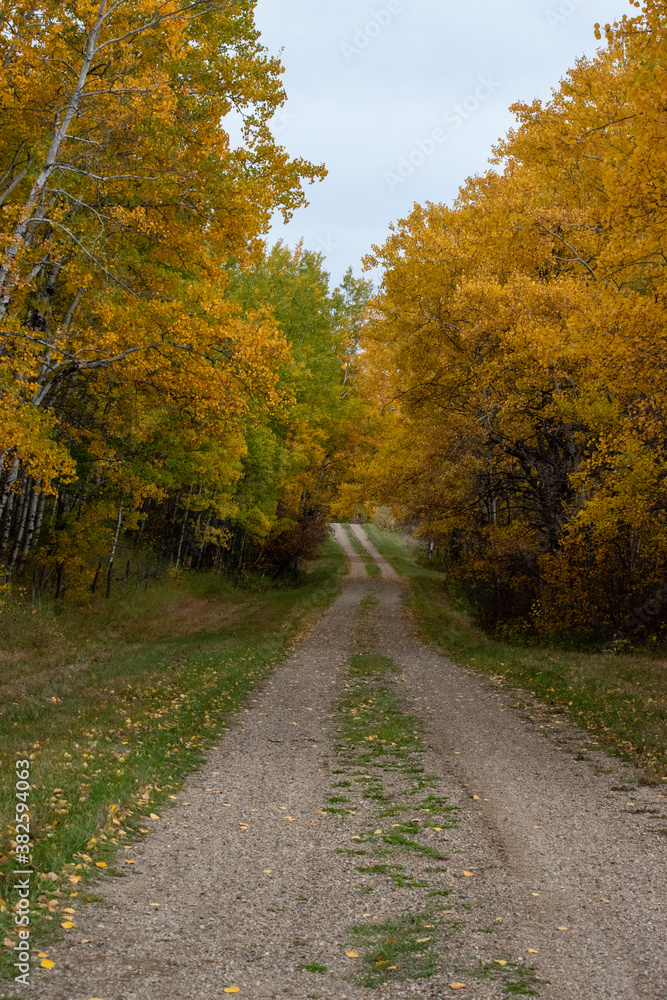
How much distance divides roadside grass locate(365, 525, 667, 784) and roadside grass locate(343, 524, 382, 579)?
15.9 m

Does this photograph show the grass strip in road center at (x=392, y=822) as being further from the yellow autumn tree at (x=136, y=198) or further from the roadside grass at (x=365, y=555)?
the roadside grass at (x=365, y=555)

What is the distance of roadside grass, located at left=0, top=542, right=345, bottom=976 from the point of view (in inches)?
206

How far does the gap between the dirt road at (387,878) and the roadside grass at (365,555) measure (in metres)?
27.5

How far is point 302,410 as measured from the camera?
27.9 m

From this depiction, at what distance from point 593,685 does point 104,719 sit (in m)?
8.10

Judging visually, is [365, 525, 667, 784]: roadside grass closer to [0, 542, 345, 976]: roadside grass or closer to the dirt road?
the dirt road

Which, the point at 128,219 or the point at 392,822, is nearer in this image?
the point at 392,822

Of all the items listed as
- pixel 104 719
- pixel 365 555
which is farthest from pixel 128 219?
pixel 365 555

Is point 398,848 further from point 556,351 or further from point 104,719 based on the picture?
point 556,351

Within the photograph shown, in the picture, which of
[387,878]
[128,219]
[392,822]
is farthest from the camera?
[128,219]

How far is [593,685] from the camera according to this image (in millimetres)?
12109

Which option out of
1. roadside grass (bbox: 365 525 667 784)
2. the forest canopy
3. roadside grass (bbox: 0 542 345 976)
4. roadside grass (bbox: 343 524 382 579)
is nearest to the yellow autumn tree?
roadside grass (bbox: 0 542 345 976)

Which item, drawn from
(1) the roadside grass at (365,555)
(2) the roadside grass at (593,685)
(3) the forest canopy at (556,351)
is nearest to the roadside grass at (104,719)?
(2) the roadside grass at (593,685)

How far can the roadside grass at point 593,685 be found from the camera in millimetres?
9273
